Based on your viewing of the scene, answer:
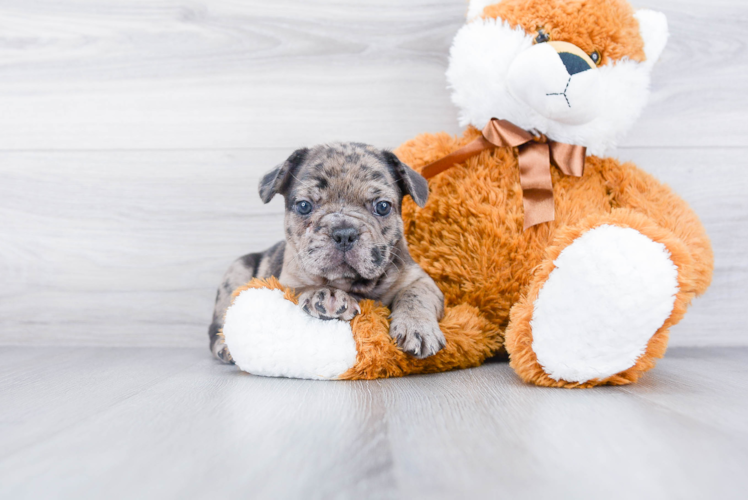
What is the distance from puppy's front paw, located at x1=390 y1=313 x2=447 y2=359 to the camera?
135 cm

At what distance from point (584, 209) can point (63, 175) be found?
2.08 meters

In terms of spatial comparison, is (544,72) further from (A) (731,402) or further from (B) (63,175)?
(B) (63,175)

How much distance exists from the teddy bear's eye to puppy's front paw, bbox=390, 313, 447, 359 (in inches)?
36.3

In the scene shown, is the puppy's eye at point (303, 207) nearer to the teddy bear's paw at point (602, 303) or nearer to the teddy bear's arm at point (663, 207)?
the teddy bear's paw at point (602, 303)

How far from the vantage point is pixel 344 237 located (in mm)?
1419

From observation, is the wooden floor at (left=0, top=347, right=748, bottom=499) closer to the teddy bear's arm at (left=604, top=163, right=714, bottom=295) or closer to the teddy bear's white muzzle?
the teddy bear's arm at (left=604, top=163, right=714, bottom=295)

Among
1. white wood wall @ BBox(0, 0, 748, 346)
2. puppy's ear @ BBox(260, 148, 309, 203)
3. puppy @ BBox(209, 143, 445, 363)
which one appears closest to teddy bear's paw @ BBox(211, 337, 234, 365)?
puppy @ BBox(209, 143, 445, 363)

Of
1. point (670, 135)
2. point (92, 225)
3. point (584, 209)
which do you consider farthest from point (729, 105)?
point (92, 225)

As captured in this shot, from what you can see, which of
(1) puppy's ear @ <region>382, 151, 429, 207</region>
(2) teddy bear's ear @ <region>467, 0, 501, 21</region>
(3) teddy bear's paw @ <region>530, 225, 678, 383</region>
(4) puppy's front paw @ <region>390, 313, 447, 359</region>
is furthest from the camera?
(2) teddy bear's ear @ <region>467, 0, 501, 21</region>

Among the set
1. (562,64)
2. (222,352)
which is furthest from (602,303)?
(222,352)

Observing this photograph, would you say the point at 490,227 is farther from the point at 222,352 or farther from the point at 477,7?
the point at 222,352

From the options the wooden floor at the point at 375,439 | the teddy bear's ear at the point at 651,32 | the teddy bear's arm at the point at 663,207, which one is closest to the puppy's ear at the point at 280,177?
the wooden floor at the point at 375,439

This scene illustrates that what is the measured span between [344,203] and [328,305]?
0.34 metres

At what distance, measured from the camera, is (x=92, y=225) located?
222 cm
